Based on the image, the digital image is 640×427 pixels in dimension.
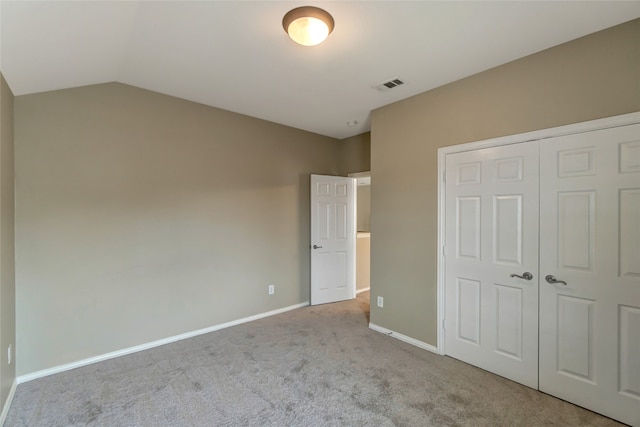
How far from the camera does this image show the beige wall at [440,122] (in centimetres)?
203

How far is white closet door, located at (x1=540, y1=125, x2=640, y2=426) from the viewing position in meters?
1.94

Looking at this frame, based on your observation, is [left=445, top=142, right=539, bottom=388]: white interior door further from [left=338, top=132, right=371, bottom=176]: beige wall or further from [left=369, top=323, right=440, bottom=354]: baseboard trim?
[left=338, top=132, right=371, bottom=176]: beige wall

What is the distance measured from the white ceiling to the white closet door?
89cm

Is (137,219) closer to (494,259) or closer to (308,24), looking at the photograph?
(308,24)

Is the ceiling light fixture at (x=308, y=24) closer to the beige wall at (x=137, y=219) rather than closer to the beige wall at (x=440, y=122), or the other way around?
the beige wall at (x=440, y=122)

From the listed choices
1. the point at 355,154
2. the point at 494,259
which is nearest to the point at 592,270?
the point at 494,259

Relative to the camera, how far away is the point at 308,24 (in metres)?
1.85

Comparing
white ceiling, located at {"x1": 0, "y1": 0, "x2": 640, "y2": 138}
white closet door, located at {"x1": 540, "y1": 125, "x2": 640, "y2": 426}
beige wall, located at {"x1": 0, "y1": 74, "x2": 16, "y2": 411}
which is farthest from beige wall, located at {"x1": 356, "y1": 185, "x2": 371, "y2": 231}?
beige wall, located at {"x1": 0, "y1": 74, "x2": 16, "y2": 411}

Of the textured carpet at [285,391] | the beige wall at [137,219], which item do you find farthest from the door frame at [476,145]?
the beige wall at [137,219]

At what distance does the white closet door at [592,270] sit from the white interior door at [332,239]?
2.80 metres

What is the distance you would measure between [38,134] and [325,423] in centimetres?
335

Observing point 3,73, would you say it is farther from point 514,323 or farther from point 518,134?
point 514,323

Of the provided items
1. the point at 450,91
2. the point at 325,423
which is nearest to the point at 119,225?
the point at 325,423

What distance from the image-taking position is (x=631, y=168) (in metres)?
1.93
